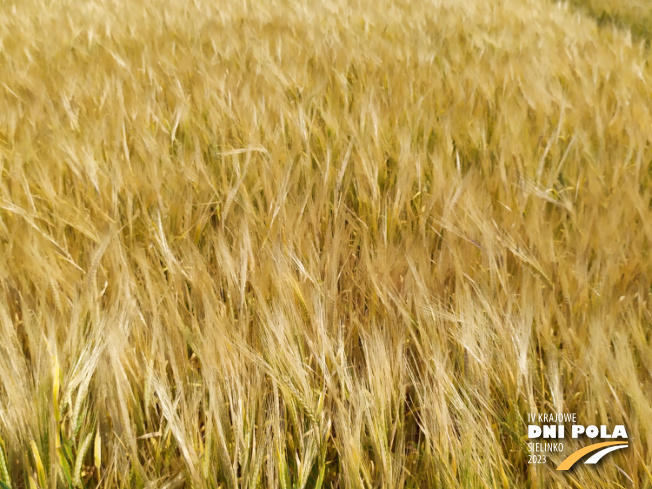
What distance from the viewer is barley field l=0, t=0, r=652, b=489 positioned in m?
0.44

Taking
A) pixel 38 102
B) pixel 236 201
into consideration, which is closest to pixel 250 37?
pixel 38 102

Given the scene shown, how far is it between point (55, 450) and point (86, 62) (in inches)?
60.4

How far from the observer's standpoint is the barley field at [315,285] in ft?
1.44

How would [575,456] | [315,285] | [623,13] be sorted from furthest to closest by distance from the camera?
1. [623,13]
2. [315,285]
3. [575,456]

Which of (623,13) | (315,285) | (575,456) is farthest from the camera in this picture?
(623,13)

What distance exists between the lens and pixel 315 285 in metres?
0.58

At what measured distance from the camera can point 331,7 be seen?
283 centimetres

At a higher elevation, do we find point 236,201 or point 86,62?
point 86,62

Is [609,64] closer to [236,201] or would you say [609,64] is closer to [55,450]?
[236,201]
